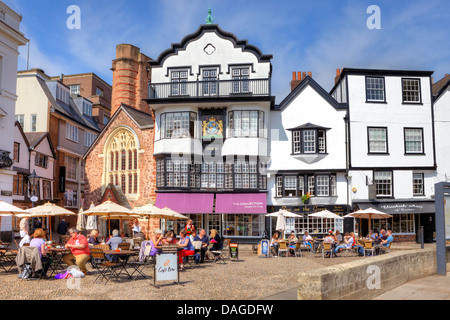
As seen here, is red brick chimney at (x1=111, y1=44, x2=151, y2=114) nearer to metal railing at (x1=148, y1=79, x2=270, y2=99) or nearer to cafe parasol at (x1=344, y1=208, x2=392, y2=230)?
metal railing at (x1=148, y1=79, x2=270, y2=99)

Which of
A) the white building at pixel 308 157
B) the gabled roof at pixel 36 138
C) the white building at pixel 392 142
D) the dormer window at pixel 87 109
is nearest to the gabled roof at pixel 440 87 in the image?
the white building at pixel 392 142

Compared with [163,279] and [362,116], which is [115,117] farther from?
[163,279]

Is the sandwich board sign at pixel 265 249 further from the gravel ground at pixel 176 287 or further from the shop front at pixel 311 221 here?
the shop front at pixel 311 221

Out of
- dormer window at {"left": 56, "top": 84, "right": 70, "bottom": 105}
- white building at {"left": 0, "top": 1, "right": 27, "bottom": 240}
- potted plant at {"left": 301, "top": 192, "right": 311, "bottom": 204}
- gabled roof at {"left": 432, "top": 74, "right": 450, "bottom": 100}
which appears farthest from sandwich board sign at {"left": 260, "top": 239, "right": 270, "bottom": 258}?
dormer window at {"left": 56, "top": 84, "right": 70, "bottom": 105}

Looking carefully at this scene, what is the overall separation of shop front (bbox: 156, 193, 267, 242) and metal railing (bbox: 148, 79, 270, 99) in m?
6.53

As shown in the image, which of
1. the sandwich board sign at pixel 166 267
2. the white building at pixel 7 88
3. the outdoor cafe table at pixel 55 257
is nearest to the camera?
the sandwich board sign at pixel 166 267

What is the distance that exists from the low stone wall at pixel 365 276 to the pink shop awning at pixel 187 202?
1573cm

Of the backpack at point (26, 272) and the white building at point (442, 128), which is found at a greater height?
the white building at point (442, 128)

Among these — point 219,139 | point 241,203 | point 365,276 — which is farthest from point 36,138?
point 365,276

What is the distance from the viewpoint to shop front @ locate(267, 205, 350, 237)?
2784 cm

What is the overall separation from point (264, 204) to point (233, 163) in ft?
10.9

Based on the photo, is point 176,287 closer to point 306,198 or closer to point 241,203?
point 241,203

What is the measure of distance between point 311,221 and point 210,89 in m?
10.8

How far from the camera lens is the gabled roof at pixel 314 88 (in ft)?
94.6
